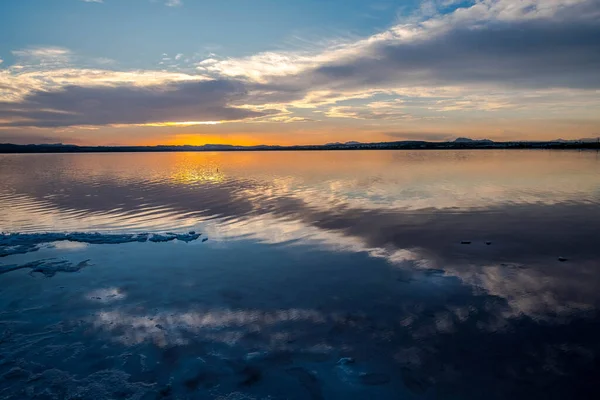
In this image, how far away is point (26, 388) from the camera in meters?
5.82

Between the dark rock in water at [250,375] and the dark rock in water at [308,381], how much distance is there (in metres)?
→ 0.52

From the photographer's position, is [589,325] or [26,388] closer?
[26,388]

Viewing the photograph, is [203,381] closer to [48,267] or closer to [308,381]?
[308,381]

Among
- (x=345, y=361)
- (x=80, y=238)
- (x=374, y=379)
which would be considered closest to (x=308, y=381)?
(x=345, y=361)

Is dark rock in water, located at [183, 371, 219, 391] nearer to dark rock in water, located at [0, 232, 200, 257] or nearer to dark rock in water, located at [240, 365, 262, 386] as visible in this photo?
dark rock in water, located at [240, 365, 262, 386]

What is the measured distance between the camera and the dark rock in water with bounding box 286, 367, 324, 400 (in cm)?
572

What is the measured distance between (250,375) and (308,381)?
38.7 inches

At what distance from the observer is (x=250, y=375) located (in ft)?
20.2

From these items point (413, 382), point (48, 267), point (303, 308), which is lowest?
point (413, 382)

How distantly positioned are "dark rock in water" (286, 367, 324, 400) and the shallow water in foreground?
0.02m

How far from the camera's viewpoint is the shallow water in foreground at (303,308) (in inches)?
237

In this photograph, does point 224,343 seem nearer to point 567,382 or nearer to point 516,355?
point 516,355

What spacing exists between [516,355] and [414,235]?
866 cm

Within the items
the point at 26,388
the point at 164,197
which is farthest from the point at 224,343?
the point at 164,197
